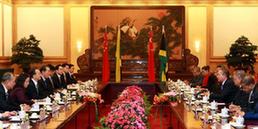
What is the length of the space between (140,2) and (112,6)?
1090 millimetres

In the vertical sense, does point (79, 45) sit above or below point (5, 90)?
above

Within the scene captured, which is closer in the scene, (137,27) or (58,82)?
(58,82)

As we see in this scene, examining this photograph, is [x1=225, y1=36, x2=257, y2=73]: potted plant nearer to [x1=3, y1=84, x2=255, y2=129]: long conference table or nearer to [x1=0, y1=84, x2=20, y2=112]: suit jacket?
[x1=3, y1=84, x2=255, y2=129]: long conference table

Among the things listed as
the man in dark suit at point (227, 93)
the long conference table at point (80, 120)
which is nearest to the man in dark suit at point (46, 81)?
the long conference table at point (80, 120)

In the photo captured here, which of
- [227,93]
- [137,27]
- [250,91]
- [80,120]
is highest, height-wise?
[137,27]

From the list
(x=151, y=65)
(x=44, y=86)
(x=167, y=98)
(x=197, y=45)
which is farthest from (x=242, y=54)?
(x=44, y=86)

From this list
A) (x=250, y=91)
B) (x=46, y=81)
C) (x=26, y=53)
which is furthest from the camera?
(x=26, y=53)

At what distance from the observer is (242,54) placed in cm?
1585

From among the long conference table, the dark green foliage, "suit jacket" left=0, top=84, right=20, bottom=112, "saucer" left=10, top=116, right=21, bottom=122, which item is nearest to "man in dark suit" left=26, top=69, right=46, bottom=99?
the long conference table

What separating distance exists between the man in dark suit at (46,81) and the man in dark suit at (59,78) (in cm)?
109

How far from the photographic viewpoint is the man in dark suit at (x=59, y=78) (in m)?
12.3

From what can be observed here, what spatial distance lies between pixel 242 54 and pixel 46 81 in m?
7.55

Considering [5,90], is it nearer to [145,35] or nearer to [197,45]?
[145,35]

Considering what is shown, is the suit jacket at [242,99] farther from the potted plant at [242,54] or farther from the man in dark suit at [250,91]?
the potted plant at [242,54]
